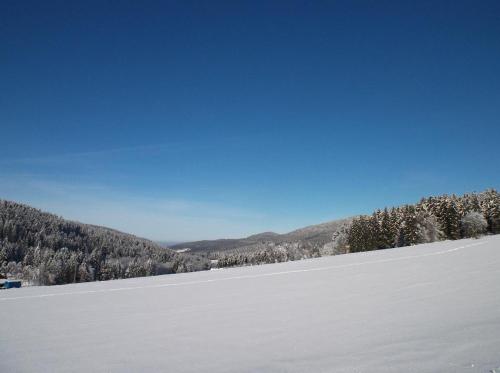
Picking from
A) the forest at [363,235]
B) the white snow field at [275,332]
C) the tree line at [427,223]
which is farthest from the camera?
the forest at [363,235]

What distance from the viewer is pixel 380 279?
43.8 feet

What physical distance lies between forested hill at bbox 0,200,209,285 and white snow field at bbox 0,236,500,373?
75.8 metres

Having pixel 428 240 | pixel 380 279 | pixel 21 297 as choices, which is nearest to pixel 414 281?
pixel 380 279

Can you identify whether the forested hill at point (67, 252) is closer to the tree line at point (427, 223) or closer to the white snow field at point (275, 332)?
the tree line at point (427, 223)

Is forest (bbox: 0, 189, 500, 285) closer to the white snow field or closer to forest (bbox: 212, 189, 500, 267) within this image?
forest (bbox: 212, 189, 500, 267)

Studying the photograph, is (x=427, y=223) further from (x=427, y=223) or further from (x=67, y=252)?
(x=67, y=252)

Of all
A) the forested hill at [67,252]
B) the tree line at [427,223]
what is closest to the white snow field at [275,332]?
the tree line at [427,223]

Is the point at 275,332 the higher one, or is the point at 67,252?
the point at 67,252

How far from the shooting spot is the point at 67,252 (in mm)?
110562

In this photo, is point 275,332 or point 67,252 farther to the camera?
point 67,252

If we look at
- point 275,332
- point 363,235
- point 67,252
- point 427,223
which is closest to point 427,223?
point 427,223

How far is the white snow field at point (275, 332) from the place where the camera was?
15.7 ft

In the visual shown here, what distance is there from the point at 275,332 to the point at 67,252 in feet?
406

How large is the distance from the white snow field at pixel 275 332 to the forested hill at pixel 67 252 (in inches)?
2984
